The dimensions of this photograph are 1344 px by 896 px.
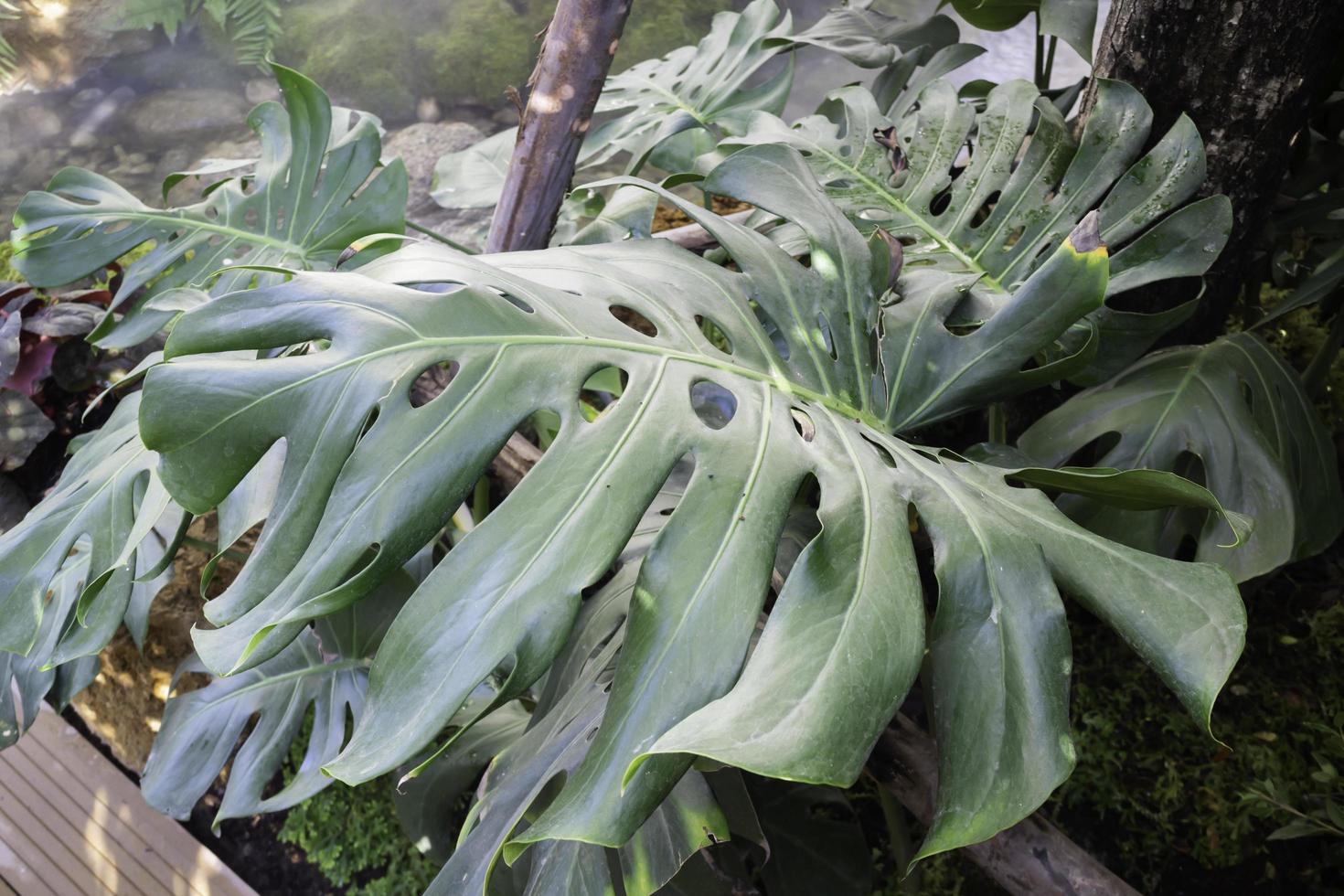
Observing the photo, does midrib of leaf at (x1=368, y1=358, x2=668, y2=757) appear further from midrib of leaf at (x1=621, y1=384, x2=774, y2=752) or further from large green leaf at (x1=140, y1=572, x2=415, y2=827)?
large green leaf at (x1=140, y1=572, x2=415, y2=827)

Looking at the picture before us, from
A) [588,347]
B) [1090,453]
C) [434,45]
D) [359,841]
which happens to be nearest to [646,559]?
[588,347]

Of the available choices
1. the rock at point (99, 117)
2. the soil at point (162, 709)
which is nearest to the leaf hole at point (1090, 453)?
the soil at point (162, 709)

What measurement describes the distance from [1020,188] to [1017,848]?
814 mm

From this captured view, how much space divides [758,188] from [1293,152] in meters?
0.95

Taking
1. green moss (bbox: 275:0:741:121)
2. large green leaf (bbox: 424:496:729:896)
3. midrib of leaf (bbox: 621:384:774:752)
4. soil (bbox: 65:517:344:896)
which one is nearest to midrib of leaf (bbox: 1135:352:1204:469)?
midrib of leaf (bbox: 621:384:774:752)

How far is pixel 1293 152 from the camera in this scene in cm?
139

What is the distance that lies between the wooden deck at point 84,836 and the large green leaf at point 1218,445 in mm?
1536

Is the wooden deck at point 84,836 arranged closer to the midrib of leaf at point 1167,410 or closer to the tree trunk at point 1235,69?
the midrib of leaf at point 1167,410

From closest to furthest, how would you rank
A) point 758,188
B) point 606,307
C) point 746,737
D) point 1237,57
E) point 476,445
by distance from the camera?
point 746,737 → point 476,445 → point 606,307 → point 758,188 → point 1237,57

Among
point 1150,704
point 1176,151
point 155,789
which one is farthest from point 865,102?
point 155,789

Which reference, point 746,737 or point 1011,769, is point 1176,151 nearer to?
point 1011,769

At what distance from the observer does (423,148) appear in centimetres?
314

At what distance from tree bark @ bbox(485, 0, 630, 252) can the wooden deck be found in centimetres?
124

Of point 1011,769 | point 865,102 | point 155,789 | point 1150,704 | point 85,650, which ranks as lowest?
point 155,789
